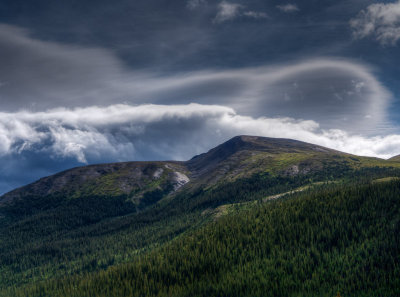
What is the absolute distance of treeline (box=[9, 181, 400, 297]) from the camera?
8425 centimetres

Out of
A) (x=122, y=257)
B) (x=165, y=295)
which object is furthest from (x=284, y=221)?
(x=122, y=257)

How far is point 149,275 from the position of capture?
117 metres

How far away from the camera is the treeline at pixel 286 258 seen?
84.2 metres

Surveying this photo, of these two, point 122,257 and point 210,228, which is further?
point 122,257

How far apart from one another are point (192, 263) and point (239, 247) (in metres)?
24.0

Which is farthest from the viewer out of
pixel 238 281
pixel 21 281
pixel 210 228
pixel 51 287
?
pixel 21 281

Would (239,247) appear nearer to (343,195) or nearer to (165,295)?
(165,295)

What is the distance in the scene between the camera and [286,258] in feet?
342

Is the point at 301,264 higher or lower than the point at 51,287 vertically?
higher

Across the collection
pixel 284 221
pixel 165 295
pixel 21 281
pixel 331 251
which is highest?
pixel 284 221

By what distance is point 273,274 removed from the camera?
314ft

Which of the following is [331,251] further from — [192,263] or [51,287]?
[51,287]

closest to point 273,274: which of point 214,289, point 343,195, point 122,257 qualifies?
point 214,289

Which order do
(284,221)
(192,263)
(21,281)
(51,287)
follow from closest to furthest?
(192,263), (284,221), (51,287), (21,281)
